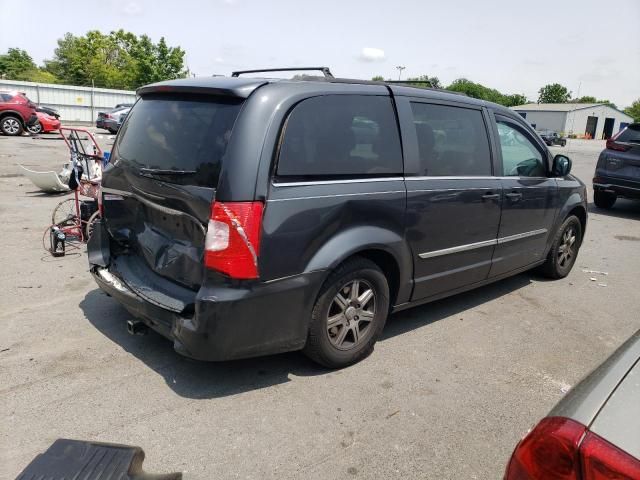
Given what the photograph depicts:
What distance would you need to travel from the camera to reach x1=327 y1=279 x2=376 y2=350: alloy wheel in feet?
11.2

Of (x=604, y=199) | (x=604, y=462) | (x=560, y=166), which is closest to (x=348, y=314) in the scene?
(x=604, y=462)

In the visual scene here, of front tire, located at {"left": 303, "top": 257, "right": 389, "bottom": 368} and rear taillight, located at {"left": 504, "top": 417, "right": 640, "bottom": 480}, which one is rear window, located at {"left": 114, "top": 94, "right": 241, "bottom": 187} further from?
rear taillight, located at {"left": 504, "top": 417, "right": 640, "bottom": 480}

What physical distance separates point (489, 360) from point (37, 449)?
299cm

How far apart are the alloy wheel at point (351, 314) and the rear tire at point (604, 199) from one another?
913cm

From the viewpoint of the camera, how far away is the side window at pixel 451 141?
383 cm

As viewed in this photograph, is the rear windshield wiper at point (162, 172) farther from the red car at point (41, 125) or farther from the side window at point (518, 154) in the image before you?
the red car at point (41, 125)

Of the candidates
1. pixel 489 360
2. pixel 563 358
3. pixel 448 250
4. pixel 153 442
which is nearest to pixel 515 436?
pixel 489 360

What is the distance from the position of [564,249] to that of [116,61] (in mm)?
80539

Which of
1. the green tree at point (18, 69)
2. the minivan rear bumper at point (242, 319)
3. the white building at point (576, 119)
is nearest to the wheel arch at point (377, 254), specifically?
the minivan rear bumper at point (242, 319)

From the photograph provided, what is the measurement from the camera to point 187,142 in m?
3.10

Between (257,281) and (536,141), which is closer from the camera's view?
(257,281)

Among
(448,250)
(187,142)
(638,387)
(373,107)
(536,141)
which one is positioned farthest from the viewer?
(536,141)

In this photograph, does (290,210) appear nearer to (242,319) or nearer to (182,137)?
(242,319)

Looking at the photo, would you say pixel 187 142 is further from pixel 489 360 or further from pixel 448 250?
pixel 489 360
